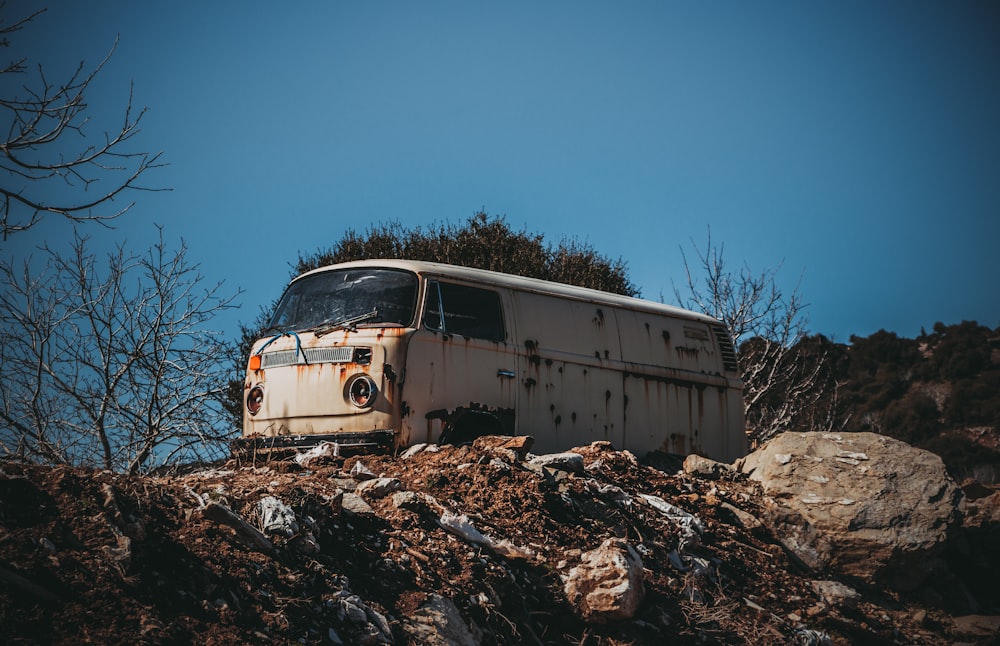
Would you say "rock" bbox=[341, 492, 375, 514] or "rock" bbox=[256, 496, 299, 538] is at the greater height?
"rock" bbox=[341, 492, 375, 514]

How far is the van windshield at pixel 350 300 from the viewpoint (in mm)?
8844

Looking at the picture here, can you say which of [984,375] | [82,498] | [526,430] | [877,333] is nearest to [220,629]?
[82,498]

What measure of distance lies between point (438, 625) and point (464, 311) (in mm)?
4024

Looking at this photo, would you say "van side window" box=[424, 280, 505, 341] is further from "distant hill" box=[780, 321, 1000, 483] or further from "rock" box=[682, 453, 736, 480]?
"distant hill" box=[780, 321, 1000, 483]

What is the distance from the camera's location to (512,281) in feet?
32.1

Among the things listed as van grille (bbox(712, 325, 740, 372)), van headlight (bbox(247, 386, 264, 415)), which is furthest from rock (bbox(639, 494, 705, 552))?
van headlight (bbox(247, 386, 264, 415))

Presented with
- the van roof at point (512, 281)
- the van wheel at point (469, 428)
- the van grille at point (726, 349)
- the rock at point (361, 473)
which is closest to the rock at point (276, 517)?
the rock at point (361, 473)

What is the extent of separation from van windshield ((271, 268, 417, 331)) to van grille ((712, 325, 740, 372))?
466 cm

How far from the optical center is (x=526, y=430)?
9.44 m

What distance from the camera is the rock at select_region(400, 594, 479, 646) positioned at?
18.4 ft

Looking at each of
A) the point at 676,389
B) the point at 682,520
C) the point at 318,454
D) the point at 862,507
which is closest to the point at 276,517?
the point at 318,454

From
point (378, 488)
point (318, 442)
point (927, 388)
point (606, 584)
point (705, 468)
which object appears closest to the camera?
point (606, 584)

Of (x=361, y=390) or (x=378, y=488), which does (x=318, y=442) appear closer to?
(x=361, y=390)

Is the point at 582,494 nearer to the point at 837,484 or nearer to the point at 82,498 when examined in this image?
the point at 837,484
